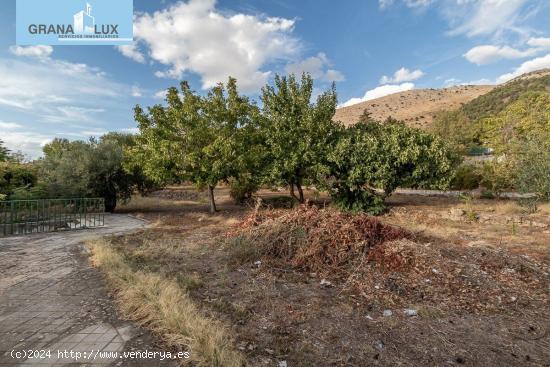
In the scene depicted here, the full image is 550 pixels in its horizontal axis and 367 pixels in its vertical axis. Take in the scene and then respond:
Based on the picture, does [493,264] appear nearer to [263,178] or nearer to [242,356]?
[242,356]

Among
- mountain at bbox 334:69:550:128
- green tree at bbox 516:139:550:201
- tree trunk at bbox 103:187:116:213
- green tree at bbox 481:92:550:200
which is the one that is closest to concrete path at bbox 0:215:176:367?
tree trunk at bbox 103:187:116:213

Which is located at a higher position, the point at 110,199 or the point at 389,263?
the point at 110,199

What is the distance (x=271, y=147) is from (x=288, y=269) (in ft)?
27.7

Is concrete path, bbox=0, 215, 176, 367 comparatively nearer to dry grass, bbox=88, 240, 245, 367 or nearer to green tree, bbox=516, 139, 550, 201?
dry grass, bbox=88, 240, 245, 367

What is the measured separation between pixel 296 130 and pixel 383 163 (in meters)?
4.24

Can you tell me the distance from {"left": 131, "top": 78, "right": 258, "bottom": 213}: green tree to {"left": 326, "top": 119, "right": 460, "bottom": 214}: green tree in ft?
14.4

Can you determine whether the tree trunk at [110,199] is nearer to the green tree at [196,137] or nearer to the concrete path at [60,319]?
the green tree at [196,137]

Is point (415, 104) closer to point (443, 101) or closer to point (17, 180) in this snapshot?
point (443, 101)

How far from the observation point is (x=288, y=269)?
6.26 meters

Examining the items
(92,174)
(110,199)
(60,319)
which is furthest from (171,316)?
(110,199)

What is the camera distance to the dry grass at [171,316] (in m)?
3.15

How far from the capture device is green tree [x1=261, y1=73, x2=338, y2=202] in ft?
44.8

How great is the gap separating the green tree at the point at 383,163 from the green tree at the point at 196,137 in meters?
4.40

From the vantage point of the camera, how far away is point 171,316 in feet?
12.5
